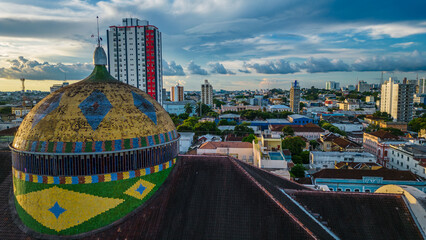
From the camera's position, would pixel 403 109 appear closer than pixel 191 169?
No

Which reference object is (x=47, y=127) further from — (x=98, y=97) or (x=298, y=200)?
(x=298, y=200)

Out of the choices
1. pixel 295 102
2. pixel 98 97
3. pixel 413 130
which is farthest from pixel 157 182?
pixel 295 102

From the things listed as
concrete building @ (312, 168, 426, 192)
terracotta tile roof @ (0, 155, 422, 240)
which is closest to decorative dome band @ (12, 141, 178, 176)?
terracotta tile roof @ (0, 155, 422, 240)

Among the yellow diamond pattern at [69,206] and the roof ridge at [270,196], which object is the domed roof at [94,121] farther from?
the roof ridge at [270,196]

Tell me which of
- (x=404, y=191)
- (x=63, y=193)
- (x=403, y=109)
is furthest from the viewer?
(x=403, y=109)

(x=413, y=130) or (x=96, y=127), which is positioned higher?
(x=96, y=127)

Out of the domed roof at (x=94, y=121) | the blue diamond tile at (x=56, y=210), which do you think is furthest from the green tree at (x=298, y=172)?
the blue diamond tile at (x=56, y=210)

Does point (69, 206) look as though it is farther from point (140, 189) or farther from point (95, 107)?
point (95, 107)
